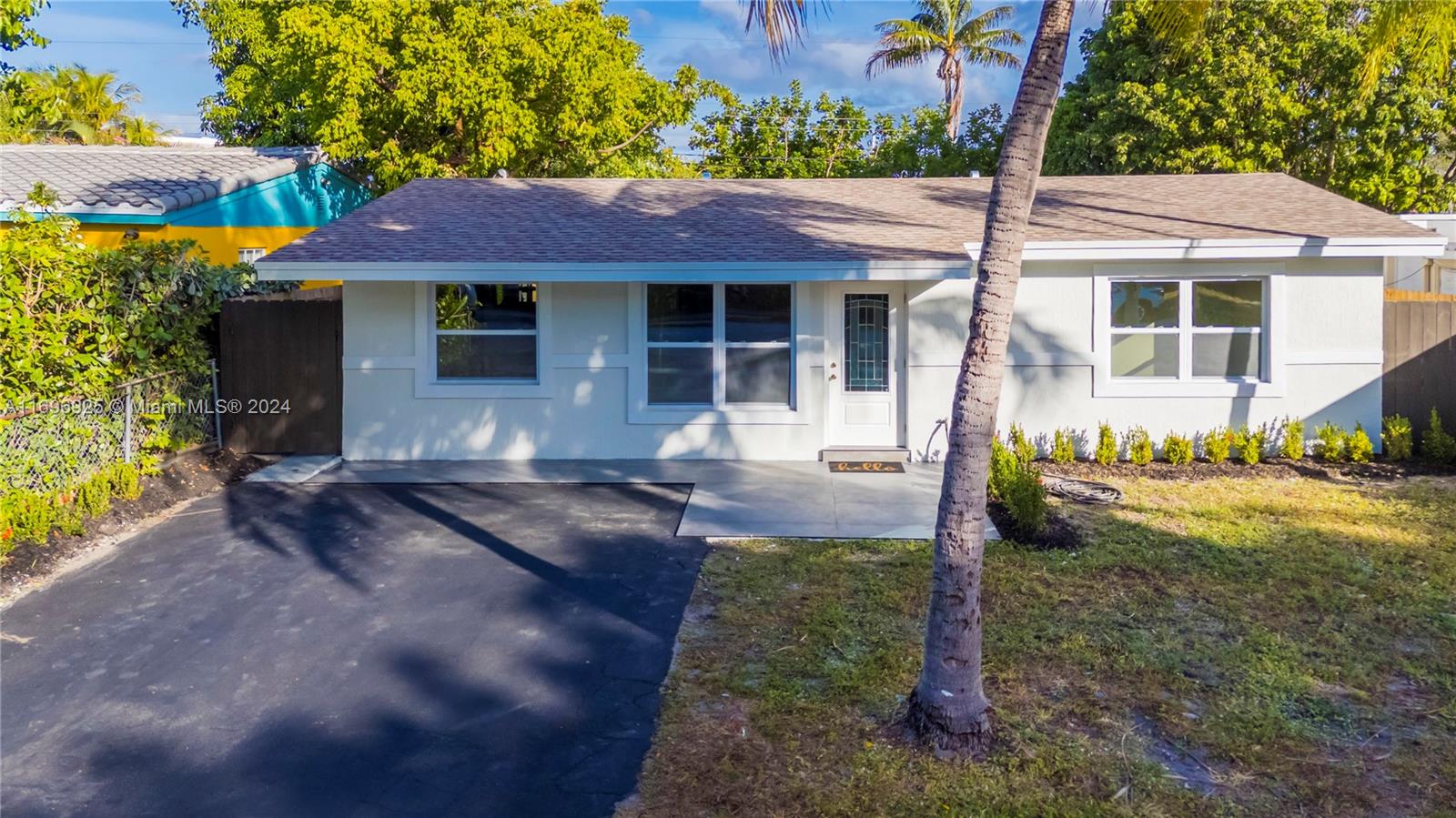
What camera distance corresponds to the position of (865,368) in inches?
522

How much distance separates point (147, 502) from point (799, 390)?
7072 mm

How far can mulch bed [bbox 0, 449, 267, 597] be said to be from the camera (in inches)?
316

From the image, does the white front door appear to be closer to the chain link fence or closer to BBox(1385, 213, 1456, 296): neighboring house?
the chain link fence

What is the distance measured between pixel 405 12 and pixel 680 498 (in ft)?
48.3

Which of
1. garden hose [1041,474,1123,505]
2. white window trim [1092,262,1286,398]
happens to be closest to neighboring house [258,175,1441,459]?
white window trim [1092,262,1286,398]

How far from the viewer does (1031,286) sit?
12.6m

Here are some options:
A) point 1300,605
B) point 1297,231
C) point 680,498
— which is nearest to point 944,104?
point 1297,231

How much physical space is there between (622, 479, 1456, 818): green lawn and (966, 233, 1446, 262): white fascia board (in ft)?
12.4

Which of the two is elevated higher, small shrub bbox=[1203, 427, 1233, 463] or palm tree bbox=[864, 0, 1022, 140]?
palm tree bbox=[864, 0, 1022, 140]

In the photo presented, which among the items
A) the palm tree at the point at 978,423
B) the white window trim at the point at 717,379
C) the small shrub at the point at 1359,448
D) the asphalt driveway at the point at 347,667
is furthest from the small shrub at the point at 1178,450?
the palm tree at the point at 978,423

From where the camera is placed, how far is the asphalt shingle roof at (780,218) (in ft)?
40.2

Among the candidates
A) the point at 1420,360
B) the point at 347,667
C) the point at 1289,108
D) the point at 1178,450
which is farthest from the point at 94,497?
the point at 1289,108

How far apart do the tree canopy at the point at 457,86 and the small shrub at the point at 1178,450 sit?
48.4ft

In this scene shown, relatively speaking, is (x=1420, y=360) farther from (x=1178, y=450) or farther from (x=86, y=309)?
(x=86, y=309)
